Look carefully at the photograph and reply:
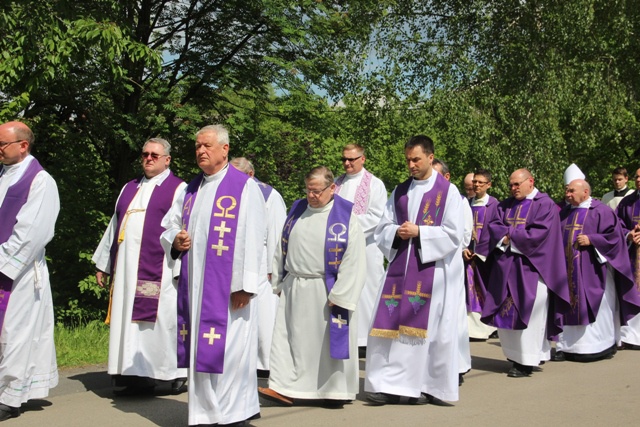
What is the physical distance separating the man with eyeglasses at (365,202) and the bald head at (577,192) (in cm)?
232

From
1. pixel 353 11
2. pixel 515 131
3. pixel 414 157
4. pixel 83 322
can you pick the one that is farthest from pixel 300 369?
pixel 515 131

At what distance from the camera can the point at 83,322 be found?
11961 mm

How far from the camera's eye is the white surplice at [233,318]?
5.93 m

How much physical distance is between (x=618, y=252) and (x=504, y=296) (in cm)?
228

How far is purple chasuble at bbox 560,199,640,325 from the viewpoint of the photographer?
10.1m

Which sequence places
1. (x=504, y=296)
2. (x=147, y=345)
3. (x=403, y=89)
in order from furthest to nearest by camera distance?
(x=403, y=89), (x=504, y=296), (x=147, y=345)

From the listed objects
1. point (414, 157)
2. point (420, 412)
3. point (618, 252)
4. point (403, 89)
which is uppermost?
point (403, 89)

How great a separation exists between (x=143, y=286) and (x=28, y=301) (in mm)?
1129

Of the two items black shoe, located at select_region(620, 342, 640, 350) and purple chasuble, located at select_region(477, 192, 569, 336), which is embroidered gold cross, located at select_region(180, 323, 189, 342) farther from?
black shoe, located at select_region(620, 342, 640, 350)

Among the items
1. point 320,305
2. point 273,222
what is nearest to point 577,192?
point 273,222

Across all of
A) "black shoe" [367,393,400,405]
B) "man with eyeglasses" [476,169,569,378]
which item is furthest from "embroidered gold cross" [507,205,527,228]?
"black shoe" [367,393,400,405]

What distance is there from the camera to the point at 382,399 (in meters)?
7.28

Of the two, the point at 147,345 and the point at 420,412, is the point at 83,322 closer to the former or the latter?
the point at 147,345

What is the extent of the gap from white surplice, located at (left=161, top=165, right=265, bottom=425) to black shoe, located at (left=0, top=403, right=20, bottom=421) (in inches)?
60.2
